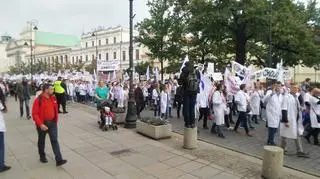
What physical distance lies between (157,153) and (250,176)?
2.70 metres

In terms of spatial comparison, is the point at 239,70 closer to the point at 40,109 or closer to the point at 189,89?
the point at 189,89

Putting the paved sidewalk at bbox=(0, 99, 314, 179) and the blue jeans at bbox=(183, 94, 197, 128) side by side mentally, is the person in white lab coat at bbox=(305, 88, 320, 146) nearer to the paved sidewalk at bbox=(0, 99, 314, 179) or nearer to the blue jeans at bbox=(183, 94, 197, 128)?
the paved sidewalk at bbox=(0, 99, 314, 179)

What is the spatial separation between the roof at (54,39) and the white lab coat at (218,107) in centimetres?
12347

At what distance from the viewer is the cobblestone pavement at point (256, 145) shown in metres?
8.54

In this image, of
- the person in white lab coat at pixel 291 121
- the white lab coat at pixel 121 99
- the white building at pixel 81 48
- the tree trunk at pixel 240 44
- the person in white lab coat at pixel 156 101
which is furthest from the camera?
the white building at pixel 81 48

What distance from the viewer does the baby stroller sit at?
1257cm

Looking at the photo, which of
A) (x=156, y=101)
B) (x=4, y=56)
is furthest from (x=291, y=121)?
(x=4, y=56)

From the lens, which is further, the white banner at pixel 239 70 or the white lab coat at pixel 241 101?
the white banner at pixel 239 70

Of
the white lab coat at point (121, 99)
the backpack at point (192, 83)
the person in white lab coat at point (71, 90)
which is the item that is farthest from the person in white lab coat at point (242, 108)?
the person in white lab coat at point (71, 90)

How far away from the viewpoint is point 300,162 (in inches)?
346

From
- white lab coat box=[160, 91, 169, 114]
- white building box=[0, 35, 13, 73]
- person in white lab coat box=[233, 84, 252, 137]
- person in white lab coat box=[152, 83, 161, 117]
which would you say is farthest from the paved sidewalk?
white building box=[0, 35, 13, 73]

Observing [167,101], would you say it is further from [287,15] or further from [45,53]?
[45,53]

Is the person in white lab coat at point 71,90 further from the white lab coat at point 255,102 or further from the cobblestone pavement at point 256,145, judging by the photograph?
the white lab coat at point 255,102

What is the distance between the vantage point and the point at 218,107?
39.7 ft
